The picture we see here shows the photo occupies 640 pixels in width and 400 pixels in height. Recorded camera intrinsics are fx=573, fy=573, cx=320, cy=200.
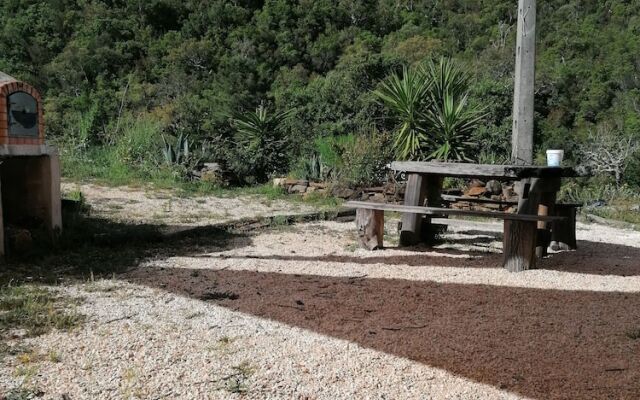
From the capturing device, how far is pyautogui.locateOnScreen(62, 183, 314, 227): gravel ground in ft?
19.0

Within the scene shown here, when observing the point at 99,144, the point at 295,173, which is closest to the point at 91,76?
the point at 99,144

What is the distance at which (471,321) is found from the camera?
2709mm

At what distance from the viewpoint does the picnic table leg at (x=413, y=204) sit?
15.4 ft

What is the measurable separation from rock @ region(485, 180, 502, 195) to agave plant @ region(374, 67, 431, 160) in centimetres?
109

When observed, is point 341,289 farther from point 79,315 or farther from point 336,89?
point 336,89

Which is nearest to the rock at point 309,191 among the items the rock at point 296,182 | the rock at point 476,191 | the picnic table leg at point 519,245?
the rock at point 296,182

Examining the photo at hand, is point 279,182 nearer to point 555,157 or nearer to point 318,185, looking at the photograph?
point 318,185

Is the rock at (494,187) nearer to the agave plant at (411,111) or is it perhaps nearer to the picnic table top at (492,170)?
the agave plant at (411,111)

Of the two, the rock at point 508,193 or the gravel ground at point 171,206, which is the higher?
the rock at point 508,193

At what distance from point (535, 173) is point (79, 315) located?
292 cm

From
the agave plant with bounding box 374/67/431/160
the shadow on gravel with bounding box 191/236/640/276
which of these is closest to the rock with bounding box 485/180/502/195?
the agave plant with bounding box 374/67/431/160

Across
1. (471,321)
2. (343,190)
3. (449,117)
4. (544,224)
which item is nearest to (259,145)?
(343,190)

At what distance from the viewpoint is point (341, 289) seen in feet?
10.9

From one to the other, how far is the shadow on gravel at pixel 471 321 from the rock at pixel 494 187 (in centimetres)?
445
